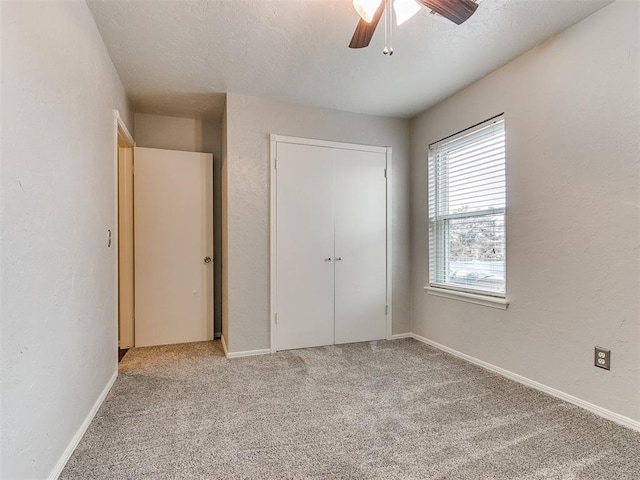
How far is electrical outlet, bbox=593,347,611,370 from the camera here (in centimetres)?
193

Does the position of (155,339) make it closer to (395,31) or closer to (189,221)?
(189,221)

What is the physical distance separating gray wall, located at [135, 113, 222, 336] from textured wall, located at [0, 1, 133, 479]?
1432mm

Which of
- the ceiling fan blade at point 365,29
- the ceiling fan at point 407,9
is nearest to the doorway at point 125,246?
the ceiling fan blade at point 365,29

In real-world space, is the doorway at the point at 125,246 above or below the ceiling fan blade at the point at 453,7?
below

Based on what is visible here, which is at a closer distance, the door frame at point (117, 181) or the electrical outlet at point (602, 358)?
the electrical outlet at point (602, 358)

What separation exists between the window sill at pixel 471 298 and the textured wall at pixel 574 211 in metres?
0.05

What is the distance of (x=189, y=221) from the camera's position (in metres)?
3.53

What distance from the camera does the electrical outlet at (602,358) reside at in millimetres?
1928

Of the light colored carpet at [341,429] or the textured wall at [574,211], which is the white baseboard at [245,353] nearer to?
the light colored carpet at [341,429]

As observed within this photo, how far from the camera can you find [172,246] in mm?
3469

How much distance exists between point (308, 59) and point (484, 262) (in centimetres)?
216

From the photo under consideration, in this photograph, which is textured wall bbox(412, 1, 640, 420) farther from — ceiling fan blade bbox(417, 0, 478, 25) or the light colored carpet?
ceiling fan blade bbox(417, 0, 478, 25)

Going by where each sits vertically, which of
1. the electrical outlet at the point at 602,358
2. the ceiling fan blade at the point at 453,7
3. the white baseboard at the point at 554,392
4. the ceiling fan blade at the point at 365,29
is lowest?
the white baseboard at the point at 554,392

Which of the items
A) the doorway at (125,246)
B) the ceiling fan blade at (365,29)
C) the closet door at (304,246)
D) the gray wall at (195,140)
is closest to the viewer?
the ceiling fan blade at (365,29)
